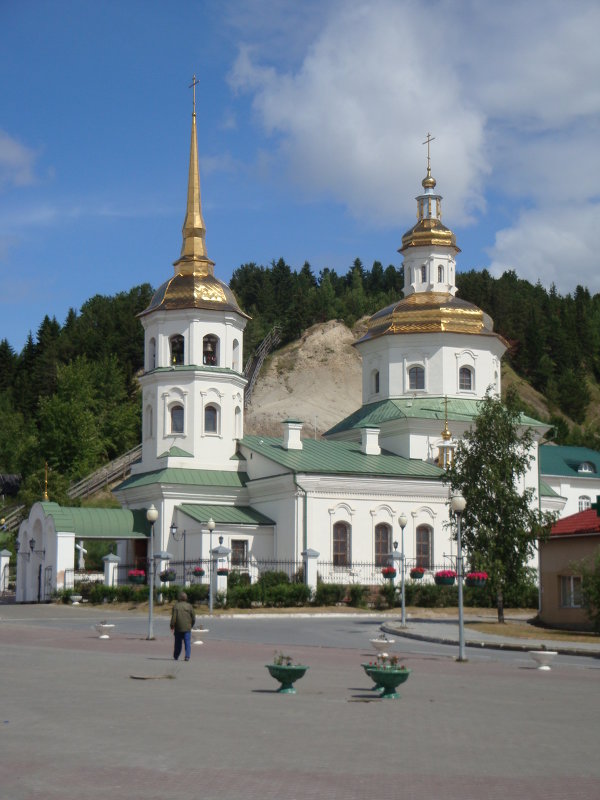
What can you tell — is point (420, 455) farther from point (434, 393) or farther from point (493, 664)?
point (493, 664)

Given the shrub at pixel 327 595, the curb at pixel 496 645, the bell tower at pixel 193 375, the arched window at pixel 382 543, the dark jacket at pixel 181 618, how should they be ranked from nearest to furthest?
1. the dark jacket at pixel 181 618
2. the curb at pixel 496 645
3. the shrub at pixel 327 595
4. the arched window at pixel 382 543
5. the bell tower at pixel 193 375

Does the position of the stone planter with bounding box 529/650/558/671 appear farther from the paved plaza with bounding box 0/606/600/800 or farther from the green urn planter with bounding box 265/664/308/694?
the green urn planter with bounding box 265/664/308/694

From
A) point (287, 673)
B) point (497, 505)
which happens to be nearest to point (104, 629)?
point (287, 673)

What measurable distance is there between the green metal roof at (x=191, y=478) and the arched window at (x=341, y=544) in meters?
4.85

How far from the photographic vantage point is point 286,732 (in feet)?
36.0

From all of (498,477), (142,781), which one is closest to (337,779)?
(142,781)

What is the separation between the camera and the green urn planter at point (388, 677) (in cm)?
1371

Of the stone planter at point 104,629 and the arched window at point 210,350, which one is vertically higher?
the arched window at point 210,350

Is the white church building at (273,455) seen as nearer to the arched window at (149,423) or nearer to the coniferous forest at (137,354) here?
the arched window at (149,423)

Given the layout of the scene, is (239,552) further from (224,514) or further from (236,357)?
(236,357)

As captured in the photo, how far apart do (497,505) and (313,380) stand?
72644 mm

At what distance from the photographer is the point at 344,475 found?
44.9 meters

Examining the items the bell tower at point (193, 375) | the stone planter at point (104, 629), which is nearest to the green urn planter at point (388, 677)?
the stone planter at point (104, 629)

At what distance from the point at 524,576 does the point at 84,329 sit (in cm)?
8009
